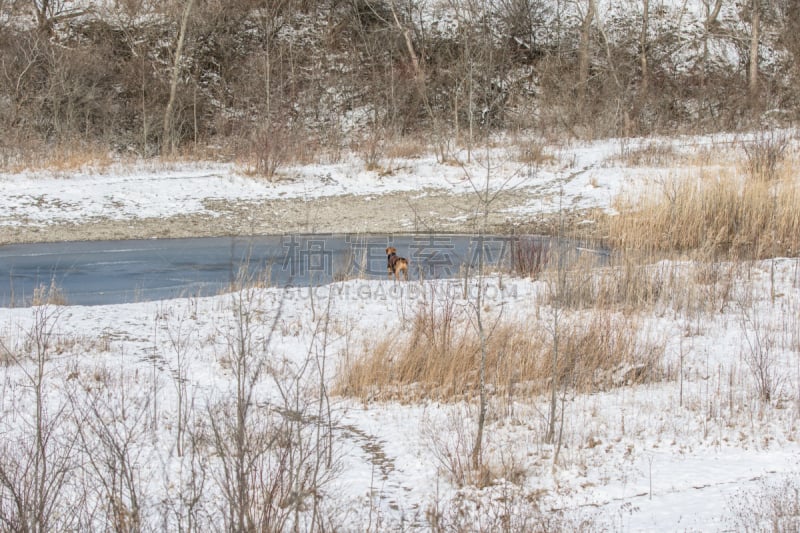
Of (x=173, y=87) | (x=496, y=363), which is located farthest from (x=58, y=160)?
(x=496, y=363)

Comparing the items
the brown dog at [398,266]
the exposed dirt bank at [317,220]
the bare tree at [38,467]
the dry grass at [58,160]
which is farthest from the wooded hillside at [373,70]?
the bare tree at [38,467]

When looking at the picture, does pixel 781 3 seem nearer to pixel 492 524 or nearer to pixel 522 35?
pixel 522 35

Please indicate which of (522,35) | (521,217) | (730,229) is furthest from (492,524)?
(522,35)

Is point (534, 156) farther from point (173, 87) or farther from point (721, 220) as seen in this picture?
point (173, 87)

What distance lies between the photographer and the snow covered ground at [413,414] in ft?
13.3

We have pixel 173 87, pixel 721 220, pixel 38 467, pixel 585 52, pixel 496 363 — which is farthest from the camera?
pixel 585 52

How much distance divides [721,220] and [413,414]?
7.12m

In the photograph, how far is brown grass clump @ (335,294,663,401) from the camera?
586cm

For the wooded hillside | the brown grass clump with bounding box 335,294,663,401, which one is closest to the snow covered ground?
the brown grass clump with bounding box 335,294,663,401

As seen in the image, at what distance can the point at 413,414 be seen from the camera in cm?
549

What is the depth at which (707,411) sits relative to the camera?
5215mm

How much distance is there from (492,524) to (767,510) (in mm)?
1219

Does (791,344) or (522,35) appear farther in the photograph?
(522,35)

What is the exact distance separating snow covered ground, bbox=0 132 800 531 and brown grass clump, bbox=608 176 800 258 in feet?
4.01
